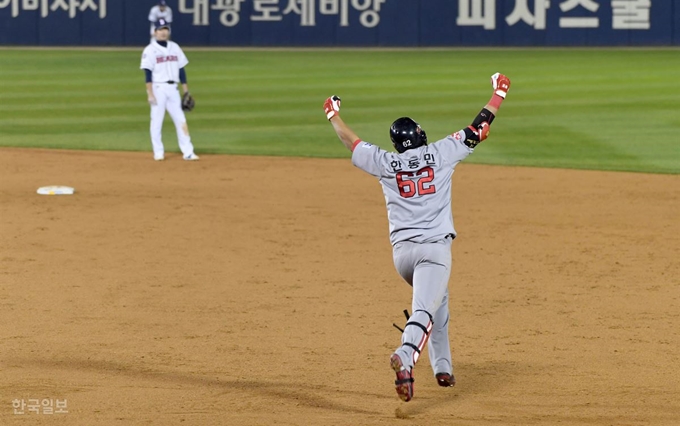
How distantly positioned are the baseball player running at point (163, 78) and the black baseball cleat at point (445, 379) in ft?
33.8

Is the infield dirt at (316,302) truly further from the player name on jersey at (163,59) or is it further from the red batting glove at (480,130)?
the player name on jersey at (163,59)

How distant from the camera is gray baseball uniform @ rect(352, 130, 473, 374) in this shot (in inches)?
270

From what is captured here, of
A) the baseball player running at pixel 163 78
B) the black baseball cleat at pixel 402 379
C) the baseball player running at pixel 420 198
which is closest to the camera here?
the black baseball cleat at pixel 402 379

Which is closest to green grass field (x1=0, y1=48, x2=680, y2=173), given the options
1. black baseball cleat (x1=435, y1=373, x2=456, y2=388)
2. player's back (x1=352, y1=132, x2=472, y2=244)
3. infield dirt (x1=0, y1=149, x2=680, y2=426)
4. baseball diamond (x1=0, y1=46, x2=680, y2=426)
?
baseball diamond (x1=0, y1=46, x2=680, y2=426)

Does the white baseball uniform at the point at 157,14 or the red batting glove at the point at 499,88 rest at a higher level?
the white baseball uniform at the point at 157,14

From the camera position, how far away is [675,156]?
17375 mm

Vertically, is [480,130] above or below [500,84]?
below

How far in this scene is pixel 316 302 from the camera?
9352mm

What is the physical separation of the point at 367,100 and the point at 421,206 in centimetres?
1699

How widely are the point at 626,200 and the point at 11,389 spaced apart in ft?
28.9

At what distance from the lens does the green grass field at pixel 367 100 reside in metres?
18.6

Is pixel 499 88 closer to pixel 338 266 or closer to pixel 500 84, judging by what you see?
pixel 500 84

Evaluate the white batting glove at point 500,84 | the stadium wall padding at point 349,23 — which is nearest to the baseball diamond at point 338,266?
the white batting glove at point 500,84

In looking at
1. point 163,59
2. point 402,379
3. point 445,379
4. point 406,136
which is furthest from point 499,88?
point 163,59
